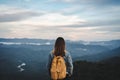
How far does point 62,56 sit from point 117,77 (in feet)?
641

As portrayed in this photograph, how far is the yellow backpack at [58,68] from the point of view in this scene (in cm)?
964

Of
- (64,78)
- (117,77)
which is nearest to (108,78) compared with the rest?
(117,77)

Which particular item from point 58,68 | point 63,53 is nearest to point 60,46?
point 63,53

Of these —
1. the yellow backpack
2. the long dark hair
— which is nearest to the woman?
the long dark hair

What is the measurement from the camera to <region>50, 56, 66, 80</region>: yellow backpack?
9.64 m

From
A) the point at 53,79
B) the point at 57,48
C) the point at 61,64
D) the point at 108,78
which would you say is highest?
the point at 57,48

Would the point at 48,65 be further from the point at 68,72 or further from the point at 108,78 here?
the point at 108,78

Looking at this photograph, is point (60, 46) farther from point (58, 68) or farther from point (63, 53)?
point (58, 68)

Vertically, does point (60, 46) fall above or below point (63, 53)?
above

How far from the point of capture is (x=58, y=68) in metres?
9.66

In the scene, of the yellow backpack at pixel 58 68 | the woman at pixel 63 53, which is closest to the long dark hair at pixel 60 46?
the woman at pixel 63 53

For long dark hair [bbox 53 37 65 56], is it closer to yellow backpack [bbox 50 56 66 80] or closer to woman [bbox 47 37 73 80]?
woman [bbox 47 37 73 80]

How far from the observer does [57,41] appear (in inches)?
385

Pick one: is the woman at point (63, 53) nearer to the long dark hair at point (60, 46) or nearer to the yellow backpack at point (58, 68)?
the long dark hair at point (60, 46)
